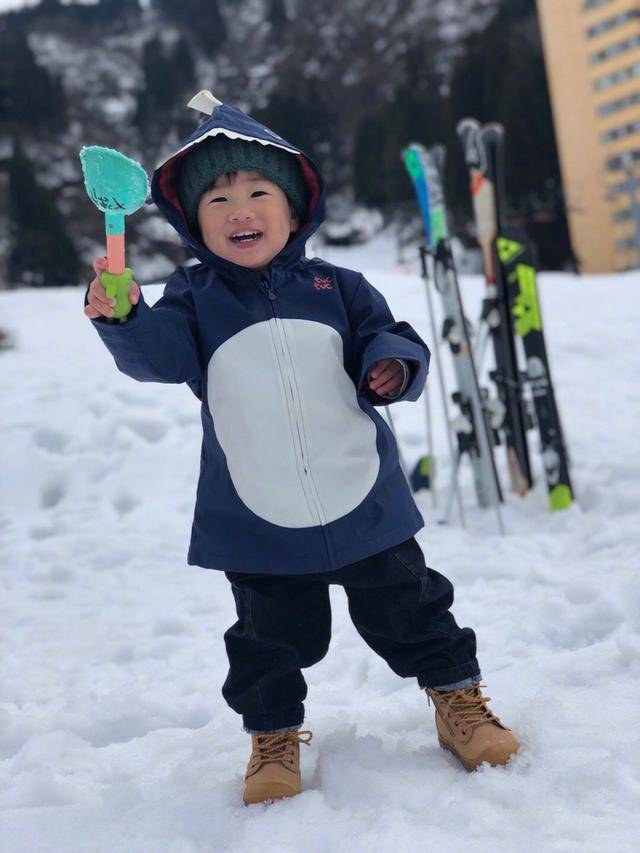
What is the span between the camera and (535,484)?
4664mm

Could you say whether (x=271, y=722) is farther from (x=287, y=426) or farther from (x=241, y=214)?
(x=241, y=214)

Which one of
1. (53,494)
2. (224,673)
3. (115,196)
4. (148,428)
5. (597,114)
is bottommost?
(224,673)

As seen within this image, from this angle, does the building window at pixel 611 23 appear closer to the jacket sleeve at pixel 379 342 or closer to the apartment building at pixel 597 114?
the apartment building at pixel 597 114

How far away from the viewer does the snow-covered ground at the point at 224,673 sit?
5.17ft

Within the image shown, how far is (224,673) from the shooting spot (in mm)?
2719

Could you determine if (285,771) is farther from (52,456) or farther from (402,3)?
(402,3)

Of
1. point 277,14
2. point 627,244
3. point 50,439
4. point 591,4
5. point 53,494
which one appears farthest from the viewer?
point 277,14

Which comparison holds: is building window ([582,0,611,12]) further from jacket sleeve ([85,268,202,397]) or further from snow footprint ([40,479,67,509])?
jacket sleeve ([85,268,202,397])

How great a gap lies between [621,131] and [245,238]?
39063 mm

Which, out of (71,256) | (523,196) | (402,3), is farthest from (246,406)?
(402,3)

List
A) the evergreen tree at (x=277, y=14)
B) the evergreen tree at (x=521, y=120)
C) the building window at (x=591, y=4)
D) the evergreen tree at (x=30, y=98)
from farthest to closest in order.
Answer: the evergreen tree at (x=277, y=14)
the building window at (x=591, y=4)
the evergreen tree at (x=30, y=98)
the evergreen tree at (x=521, y=120)

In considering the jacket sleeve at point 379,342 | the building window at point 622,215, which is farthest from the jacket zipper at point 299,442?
the building window at point 622,215

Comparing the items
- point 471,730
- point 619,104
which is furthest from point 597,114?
point 471,730

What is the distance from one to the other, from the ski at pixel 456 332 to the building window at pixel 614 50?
37.1 metres
